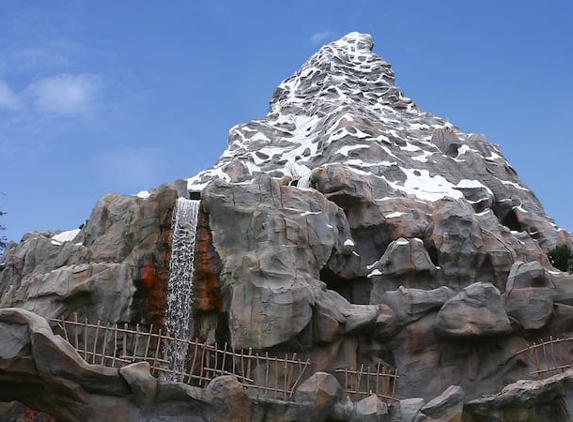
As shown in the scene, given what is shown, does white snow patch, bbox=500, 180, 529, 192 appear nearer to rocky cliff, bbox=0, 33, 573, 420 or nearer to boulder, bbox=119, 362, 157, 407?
rocky cliff, bbox=0, 33, 573, 420

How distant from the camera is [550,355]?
17.8 m

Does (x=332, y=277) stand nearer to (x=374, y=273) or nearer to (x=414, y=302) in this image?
(x=374, y=273)

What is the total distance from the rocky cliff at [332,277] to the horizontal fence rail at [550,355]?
0.36m

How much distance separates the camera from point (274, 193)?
798 inches

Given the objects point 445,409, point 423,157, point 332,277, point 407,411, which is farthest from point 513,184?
point 407,411

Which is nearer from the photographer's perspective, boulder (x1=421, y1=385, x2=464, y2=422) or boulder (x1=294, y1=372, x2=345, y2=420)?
boulder (x1=294, y1=372, x2=345, y2=420)

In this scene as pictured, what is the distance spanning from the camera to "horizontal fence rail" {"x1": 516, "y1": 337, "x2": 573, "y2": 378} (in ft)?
54.8

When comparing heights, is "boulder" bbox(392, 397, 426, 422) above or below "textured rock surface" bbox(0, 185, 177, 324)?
below

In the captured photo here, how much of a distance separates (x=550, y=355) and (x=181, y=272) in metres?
10.3

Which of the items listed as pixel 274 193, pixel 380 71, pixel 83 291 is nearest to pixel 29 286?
pixel 83 291

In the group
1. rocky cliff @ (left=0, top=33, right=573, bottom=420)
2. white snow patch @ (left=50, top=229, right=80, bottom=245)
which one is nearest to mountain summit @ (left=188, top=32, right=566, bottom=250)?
rocky cliff @ (left=0, top=33, right=573, bottom=420)

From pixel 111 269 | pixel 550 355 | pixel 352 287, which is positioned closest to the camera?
pixel 550 355

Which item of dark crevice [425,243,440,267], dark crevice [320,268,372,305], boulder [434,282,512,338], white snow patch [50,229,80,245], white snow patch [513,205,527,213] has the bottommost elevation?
boulder [434,282,512,338]

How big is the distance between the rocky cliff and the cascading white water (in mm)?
238
